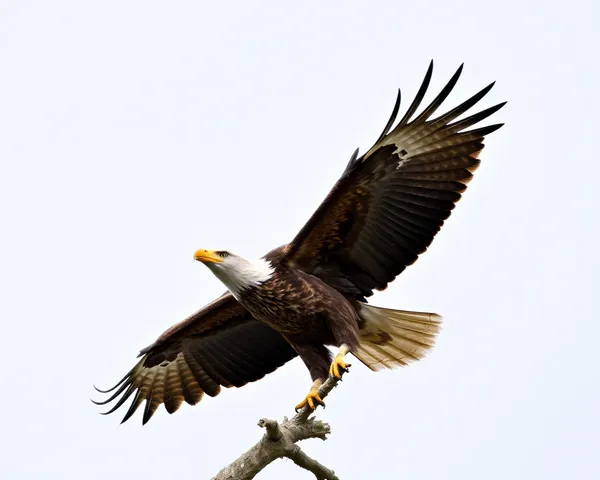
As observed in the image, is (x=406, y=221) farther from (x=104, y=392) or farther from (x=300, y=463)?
(x=104, y=392)

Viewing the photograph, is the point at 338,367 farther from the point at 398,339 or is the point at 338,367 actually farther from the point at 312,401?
the point at 398,339

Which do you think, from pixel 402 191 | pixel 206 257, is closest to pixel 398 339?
pixel 402 191

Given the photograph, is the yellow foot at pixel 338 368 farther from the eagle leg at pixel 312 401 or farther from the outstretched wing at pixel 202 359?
the outstretched wing at pixel 202 359

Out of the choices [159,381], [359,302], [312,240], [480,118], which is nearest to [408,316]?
[359,302]

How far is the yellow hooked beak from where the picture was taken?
8406mm

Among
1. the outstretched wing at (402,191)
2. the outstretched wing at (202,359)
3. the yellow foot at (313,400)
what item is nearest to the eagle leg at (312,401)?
the yellow foot at (313,400)

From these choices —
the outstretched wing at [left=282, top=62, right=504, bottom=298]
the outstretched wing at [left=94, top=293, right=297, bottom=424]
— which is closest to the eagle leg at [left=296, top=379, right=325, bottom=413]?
the outstretched wing at [left=282, top=62, right=504, bottom=298]

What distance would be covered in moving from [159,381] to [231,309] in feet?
4.22

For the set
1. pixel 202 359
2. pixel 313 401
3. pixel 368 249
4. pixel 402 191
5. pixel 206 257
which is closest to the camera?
pixel 313 401

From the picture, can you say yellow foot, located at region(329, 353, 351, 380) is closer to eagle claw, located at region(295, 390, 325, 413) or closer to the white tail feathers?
eagle claw, located at region(295, 390, 325, 413)

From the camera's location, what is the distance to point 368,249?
878 cm

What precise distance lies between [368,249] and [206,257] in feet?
4.43

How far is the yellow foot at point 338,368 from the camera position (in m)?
7.61

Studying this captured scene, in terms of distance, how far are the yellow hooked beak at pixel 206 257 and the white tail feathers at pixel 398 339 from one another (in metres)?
1.51
